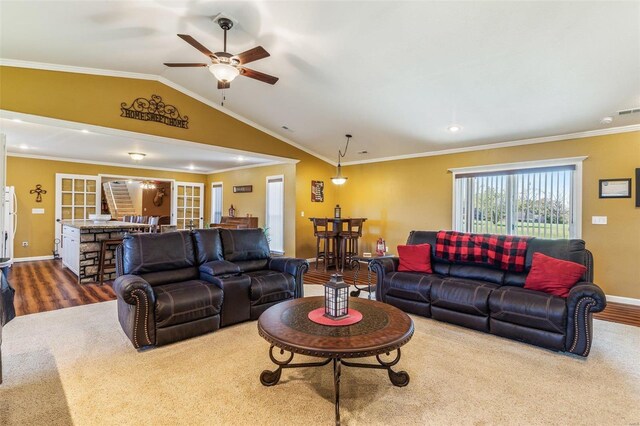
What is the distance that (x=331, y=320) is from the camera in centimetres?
227

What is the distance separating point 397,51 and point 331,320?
2901mm

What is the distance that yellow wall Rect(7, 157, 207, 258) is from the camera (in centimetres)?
724

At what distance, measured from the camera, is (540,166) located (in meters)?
5.14

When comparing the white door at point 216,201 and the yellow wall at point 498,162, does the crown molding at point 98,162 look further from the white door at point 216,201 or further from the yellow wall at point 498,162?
the yellow wall at point 498,162

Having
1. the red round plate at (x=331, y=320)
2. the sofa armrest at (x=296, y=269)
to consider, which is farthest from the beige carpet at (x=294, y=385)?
the sofa armrest at (x=296, y=269)

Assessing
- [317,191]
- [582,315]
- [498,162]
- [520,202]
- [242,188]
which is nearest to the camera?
[582,315]

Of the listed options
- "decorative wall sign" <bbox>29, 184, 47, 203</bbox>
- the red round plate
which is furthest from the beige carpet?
"decorative wall sign" <bbox>29, 184, 47, 203</bbox>

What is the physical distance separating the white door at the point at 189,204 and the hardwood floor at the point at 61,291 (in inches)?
142

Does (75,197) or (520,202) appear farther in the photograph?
(75,197)

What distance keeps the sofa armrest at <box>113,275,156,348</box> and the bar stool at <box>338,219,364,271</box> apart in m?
4.09

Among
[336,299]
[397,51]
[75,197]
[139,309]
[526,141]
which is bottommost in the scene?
[139,309]

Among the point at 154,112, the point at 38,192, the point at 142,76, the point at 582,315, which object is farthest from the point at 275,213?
the point at 582,315

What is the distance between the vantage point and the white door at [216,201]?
33.1 ft

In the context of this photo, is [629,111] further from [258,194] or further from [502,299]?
[258,194]
